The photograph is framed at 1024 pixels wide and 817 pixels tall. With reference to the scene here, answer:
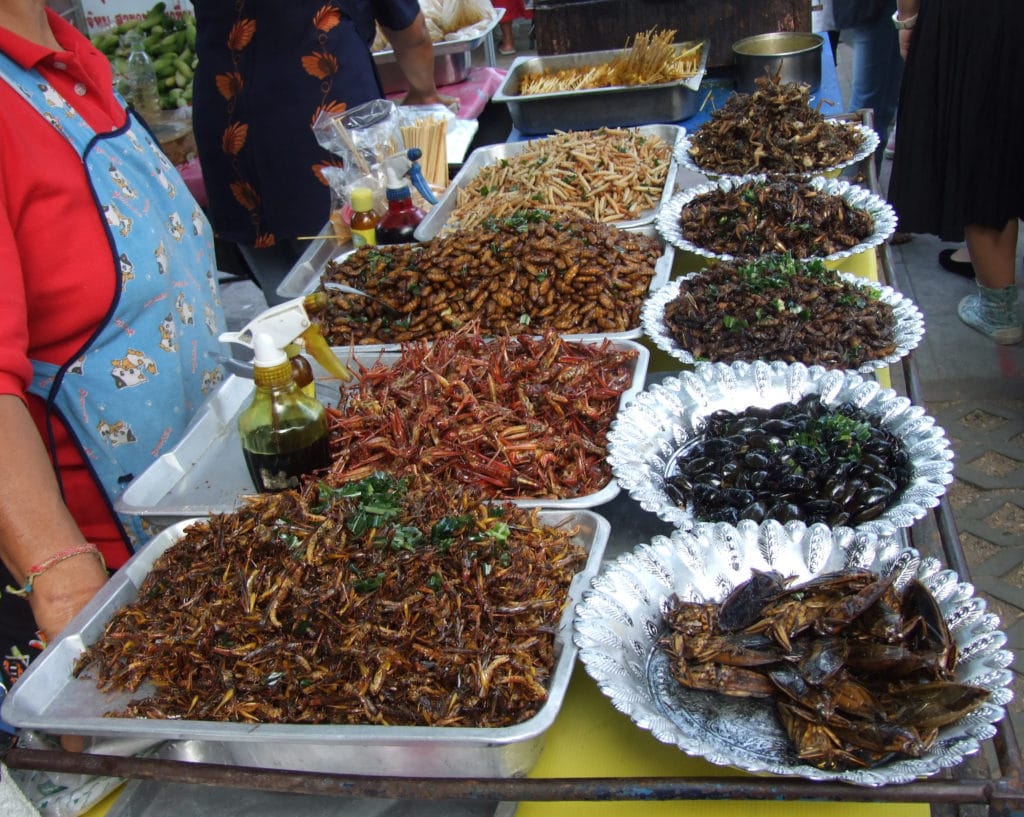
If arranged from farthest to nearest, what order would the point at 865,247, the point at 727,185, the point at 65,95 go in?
1. the point at 727,185
2. the point at 865,247
3. the point at 65,95

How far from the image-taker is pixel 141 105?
5.53 meters

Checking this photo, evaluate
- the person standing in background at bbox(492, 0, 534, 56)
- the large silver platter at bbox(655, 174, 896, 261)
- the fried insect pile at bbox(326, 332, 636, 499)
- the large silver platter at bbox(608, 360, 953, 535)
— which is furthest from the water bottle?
the person standing in background at bbox(492, 0, 534, 56)

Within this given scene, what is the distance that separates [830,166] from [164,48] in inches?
174

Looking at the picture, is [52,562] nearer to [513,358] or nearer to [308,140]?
[513,358]

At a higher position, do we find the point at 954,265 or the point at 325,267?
the point at 325,267

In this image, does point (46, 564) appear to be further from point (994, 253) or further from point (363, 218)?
point (994, 253)

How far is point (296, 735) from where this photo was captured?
1348 millimetres

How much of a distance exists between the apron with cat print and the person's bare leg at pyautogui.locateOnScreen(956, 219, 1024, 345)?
13.5 ft

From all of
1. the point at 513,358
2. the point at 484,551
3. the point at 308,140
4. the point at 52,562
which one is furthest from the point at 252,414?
the point at 308,140

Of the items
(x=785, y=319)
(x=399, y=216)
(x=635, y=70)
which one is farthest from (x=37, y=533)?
(x=635, y=70)

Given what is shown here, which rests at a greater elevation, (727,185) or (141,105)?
(141,105)

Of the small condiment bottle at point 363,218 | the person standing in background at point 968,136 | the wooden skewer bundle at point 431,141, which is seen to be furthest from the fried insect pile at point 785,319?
the person standing in background at point 968,136

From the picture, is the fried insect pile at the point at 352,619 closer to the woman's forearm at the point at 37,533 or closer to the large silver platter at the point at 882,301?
the woman's forearm at the point at 37,533

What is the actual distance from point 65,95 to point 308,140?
1.63m
